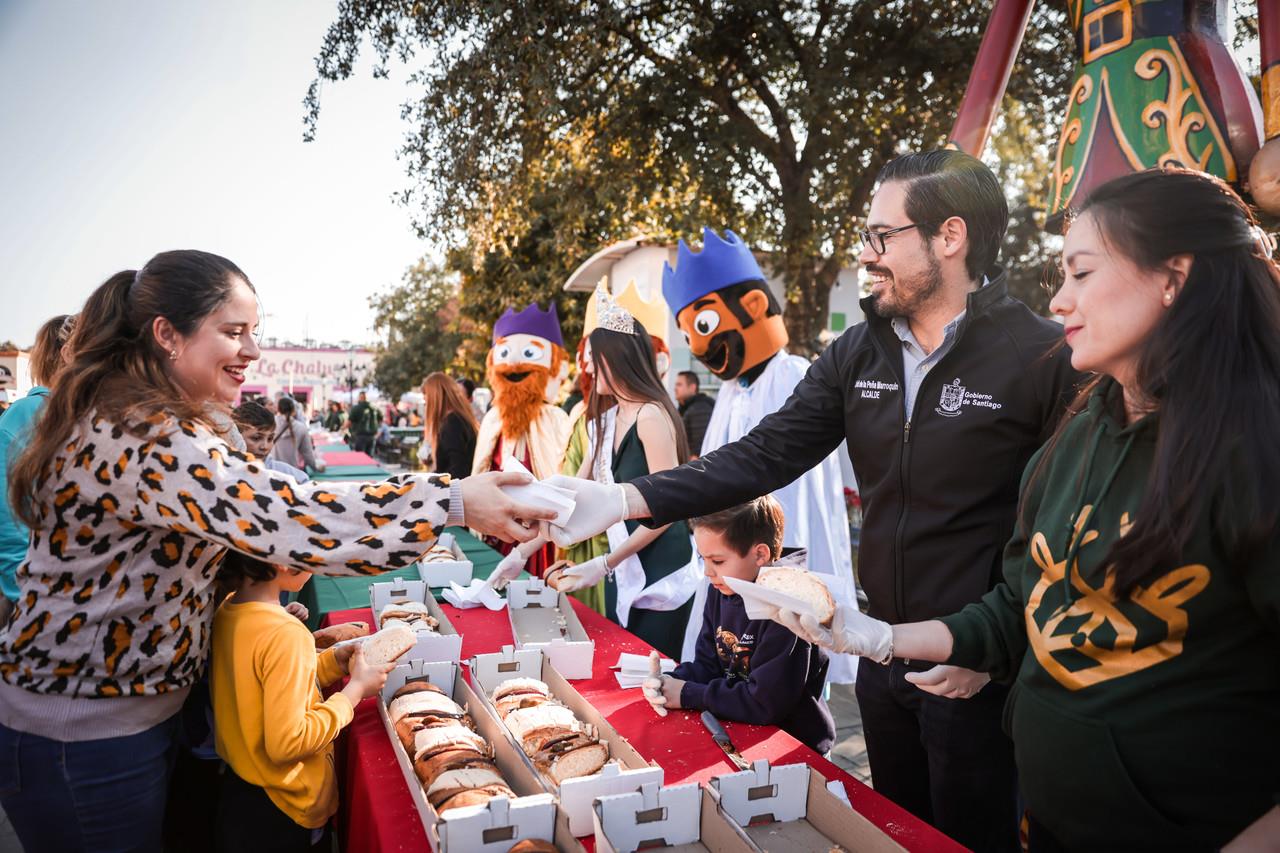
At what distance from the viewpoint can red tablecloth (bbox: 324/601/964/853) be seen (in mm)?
1523

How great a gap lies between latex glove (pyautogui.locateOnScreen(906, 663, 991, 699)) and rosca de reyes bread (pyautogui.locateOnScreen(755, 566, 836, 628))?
258 millimetres

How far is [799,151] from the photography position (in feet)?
25.2

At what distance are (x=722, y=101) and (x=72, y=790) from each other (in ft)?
23.2

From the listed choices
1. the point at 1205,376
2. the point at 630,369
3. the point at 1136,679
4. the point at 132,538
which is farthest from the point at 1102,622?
the point at 630,369

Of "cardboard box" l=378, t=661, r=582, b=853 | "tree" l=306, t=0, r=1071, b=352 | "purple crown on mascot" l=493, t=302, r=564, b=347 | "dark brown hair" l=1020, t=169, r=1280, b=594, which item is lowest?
"cardboard box" l=378, t=661, r=582, b=853

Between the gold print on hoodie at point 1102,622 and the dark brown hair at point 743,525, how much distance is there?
1.09 metres

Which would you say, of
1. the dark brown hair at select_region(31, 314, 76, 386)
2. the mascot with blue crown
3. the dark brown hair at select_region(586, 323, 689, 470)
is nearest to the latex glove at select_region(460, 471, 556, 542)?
the dark brown hair at select_region(586, 323, 689, 470)

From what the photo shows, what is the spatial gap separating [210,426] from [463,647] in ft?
4.30

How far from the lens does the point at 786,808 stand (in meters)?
1.52

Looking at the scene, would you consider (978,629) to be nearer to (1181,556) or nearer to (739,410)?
(1181,556)

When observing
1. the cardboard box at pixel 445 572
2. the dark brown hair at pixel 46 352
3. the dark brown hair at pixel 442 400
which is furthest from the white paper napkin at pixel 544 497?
the dark brown hair at pixel 442 400

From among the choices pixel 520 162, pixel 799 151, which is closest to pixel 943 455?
pixel 520 162

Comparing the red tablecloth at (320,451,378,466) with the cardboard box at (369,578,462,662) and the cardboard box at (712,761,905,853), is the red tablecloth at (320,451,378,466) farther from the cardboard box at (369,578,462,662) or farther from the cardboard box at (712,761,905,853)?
the cardboard box at (712,761,905,853)

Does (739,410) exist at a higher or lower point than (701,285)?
lower
